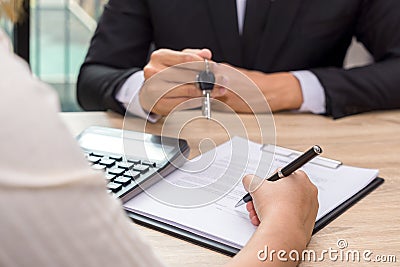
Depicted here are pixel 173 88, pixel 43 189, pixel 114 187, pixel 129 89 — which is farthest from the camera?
pixel 129 89

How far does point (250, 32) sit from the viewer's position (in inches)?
64.8

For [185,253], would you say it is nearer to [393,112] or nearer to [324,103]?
[324,103]

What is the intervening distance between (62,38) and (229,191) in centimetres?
231

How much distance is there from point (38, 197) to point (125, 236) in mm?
73

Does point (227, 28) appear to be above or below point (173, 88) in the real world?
below

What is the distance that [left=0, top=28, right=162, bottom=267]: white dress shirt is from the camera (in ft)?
1.34

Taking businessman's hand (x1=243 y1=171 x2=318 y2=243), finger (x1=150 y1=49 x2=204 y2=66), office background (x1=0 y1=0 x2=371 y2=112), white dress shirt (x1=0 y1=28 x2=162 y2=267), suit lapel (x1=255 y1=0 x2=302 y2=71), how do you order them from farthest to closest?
1. office background (x1=0 y1=0 x2=371 y2=112)
2. suit lapel (x1=255 y1=0 x2=302 y2=71)
3. finger (x1=150 y1=49 x2=204 y2=66)
4. businessman's hand (x1=243 y1=171 x2=318 y2=243)
5. white dress shirt (x1=0 y1=28 x2=162 y2=267)

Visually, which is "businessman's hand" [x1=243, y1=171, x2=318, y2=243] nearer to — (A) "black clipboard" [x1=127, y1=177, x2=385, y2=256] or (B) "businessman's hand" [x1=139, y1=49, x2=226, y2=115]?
(A) "black clipboard" [x1=127, y1=177, x2=385, y2=256]

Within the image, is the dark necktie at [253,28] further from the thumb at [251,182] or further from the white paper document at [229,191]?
the thumb at [251,182]

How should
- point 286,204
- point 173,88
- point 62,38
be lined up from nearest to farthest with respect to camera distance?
point 286,204 < point 173,88 < point 62,38

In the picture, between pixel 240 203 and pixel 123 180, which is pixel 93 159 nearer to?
pixel 123 180

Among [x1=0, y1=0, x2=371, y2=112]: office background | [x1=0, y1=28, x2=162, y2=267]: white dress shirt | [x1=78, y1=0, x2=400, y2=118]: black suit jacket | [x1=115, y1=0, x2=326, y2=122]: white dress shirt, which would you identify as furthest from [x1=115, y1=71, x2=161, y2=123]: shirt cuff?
[x1=0, y1=0, x2=371, y2=112]: office background

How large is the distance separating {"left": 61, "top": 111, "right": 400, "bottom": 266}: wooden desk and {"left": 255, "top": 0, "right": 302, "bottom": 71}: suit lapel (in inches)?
12.1

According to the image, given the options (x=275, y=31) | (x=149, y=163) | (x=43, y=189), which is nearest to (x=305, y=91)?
(x=275, y=31)
